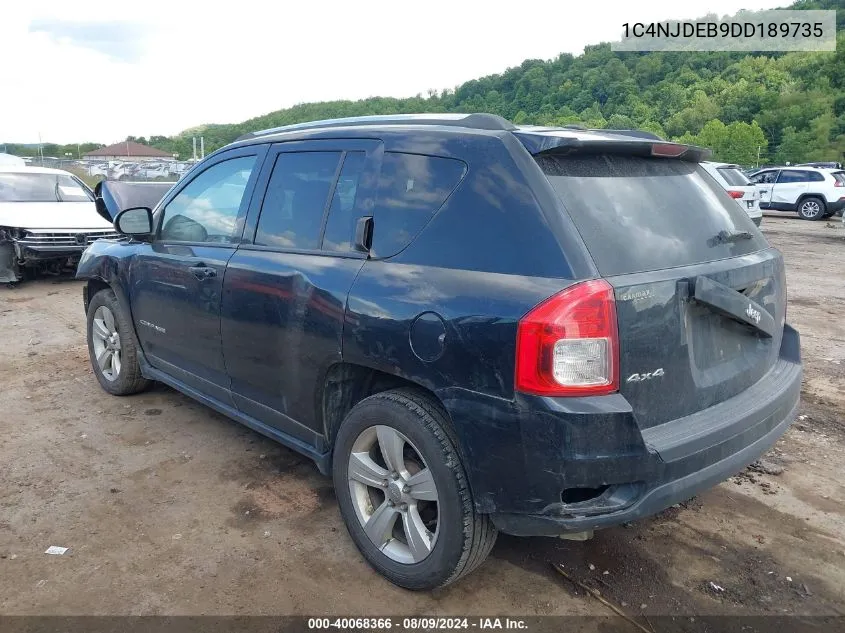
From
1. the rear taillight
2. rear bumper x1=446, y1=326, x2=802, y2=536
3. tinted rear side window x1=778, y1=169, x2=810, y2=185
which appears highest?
tinted rear side window x1=778, y1=169, x2=810, y2=185

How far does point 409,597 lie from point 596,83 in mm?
78426

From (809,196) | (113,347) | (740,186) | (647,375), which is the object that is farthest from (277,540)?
(809,196)

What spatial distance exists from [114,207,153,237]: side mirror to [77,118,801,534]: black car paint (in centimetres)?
147

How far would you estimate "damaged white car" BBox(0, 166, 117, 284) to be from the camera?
927 cm

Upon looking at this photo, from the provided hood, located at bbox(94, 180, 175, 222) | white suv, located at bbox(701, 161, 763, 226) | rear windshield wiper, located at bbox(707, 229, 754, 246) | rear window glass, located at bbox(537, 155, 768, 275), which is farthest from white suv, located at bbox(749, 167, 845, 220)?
rear window glass, located at bbox(537, 155, 768, 275)

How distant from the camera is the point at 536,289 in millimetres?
2182

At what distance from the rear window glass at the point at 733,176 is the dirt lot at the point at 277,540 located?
1287cm

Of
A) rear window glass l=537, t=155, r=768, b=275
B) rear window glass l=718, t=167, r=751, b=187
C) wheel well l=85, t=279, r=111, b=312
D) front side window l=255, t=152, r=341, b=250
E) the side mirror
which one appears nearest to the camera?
rear window glass l=537, t=155, r=768, b=275

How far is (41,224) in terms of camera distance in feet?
→ 30.7

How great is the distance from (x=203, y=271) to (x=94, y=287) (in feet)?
6.63

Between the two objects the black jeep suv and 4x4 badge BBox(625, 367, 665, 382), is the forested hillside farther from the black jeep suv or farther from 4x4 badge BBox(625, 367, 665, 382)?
4x4 badge BBox(625, 367, 665, 382)

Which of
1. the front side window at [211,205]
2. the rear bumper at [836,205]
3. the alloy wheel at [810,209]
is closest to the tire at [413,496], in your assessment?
the front side window at [211,205]

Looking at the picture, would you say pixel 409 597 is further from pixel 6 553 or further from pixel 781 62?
pixel 781 62

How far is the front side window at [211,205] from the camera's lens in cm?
361
